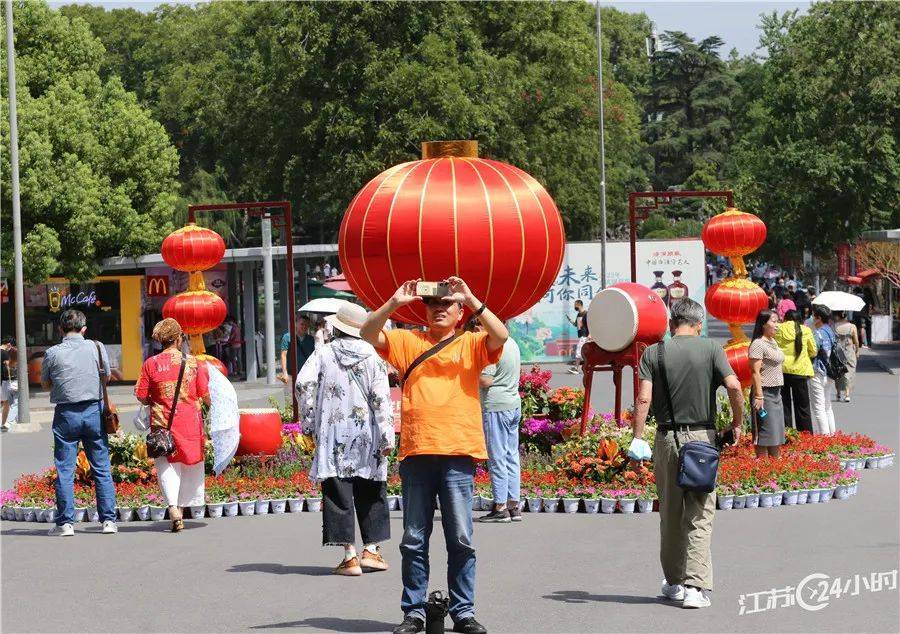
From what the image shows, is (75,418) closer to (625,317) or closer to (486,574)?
(486,574)

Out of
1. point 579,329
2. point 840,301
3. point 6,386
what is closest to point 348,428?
point 840,301

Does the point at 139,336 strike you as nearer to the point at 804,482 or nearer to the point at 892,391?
the point at 892,391

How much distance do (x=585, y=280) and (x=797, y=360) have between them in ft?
70.0

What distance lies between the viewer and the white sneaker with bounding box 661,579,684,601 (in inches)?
344

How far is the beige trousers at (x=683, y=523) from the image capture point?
336 inches

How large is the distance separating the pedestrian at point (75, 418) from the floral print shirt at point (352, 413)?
326cm

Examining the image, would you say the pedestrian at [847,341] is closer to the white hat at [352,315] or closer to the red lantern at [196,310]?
the red lantern at [196,310]

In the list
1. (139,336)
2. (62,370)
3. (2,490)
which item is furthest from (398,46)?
(62,370)

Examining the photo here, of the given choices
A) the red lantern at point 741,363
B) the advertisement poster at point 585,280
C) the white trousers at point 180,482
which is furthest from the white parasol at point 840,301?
the advertisement poster at point 585,280

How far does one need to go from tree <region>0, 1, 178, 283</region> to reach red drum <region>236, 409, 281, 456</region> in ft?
59.6

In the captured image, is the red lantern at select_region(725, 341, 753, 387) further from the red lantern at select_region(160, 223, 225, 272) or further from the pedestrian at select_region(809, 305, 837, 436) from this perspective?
the red lantern at select_region(160, 223, 225, 272)

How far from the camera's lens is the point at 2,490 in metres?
15.7

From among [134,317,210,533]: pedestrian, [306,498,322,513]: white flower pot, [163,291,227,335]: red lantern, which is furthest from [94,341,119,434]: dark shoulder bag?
[163,291,227,335]: red lantern

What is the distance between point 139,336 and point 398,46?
438 inches
